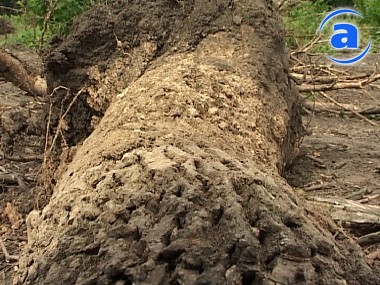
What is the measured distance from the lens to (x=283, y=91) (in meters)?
3.00

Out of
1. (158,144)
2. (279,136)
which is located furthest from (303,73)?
(158,144)

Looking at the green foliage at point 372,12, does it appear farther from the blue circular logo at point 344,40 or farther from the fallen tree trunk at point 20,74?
the fallen tree trunk at point 20,74

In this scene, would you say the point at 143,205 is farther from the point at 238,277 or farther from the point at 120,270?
the point at 238,277

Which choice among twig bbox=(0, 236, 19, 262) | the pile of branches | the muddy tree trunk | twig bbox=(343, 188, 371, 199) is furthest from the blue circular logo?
twig bbox=(0, 236, 19, 262)

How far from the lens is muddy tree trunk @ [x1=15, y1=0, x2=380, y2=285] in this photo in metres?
1.40

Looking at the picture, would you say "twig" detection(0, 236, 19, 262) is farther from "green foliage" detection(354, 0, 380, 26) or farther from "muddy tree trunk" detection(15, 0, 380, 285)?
"green foliage" detection(354, 0, 380, 26)

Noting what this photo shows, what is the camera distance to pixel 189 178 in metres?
1.63

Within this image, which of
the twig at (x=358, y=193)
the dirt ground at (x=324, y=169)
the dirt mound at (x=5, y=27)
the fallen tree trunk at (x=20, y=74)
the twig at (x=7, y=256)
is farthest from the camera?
the dirt mound at (x=5, y=27)

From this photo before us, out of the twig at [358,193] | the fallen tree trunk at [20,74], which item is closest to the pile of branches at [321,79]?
the twig at [358,193]

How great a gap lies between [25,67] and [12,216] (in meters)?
1.02

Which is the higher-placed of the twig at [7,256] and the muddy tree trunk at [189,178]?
the muddy tree trunk at [189,178]

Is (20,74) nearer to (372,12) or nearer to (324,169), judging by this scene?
(324,169)

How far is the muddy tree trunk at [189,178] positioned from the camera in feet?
4.60

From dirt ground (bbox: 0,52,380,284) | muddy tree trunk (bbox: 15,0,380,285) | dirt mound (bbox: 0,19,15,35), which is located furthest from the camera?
dirt mound (bbox: 0,19,15,35)
